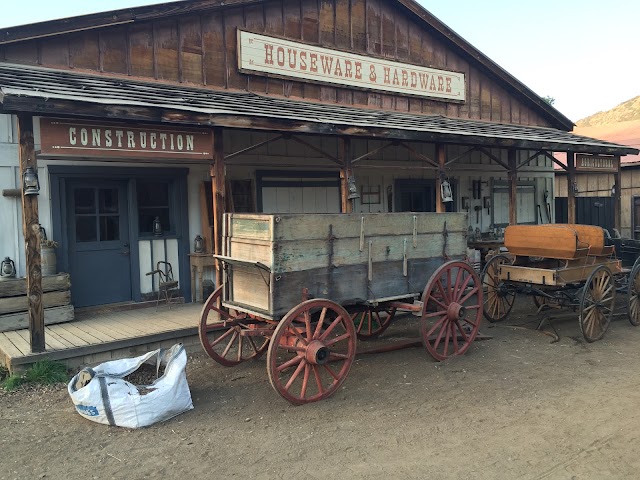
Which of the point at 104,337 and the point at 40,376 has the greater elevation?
the point at 104,337

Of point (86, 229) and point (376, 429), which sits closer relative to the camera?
point (376, 429)

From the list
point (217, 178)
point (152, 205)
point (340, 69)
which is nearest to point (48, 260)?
point (152, 205)

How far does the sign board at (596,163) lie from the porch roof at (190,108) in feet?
6.10

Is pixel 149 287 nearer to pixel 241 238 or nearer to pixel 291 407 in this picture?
pixel 241 238

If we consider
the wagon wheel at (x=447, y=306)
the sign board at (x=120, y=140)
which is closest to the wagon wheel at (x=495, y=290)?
the wagon wheel at (x=447, y=306)

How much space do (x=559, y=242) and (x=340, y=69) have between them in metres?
5.41

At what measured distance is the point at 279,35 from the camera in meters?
9.64

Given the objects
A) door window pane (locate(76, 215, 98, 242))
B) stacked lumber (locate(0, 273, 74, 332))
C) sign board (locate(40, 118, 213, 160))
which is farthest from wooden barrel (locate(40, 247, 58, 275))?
sign board (locate(40, 118, 213, 160))

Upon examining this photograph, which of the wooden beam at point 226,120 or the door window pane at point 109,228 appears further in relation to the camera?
the door window pane at point 109,228

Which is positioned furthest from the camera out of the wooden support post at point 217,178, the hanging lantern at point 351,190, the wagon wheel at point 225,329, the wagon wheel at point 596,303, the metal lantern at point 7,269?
the hanging lantern at point 351,190

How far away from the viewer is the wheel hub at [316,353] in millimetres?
4867

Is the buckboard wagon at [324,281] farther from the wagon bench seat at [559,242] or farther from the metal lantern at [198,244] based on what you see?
the metal lantern at [198,244]

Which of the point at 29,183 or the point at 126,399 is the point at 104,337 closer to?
the point at 29,183

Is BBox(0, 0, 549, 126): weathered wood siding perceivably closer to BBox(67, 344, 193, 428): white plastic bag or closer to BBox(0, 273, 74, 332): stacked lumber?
BBox(0, 273, 74, 332): stacked lumber
